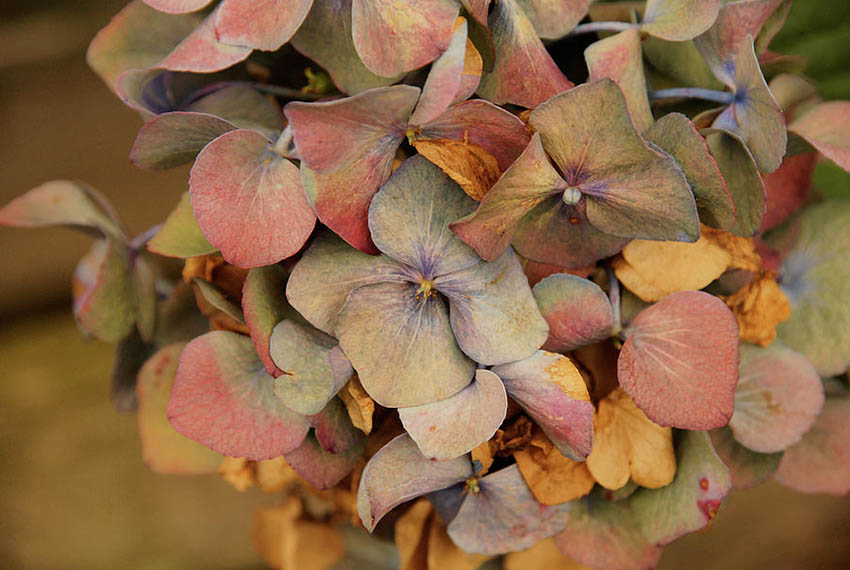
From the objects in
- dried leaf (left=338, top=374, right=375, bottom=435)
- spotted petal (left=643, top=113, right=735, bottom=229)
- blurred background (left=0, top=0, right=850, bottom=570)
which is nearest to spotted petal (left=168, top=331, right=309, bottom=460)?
dried leaf (left=338, top=374, right=375, bottom=435)

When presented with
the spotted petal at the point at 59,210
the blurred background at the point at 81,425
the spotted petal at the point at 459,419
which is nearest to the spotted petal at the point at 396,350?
the spotted petal at the point at 459,419

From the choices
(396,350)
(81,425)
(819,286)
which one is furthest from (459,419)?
(81,425)

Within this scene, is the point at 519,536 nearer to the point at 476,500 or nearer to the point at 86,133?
the point at 476,500

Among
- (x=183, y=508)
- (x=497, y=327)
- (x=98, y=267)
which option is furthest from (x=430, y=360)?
(x=183, y=508)

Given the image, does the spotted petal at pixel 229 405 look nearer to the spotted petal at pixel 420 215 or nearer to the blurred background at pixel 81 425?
the spotted petal at pixel 420 215

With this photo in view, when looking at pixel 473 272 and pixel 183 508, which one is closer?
pixel 473 272
